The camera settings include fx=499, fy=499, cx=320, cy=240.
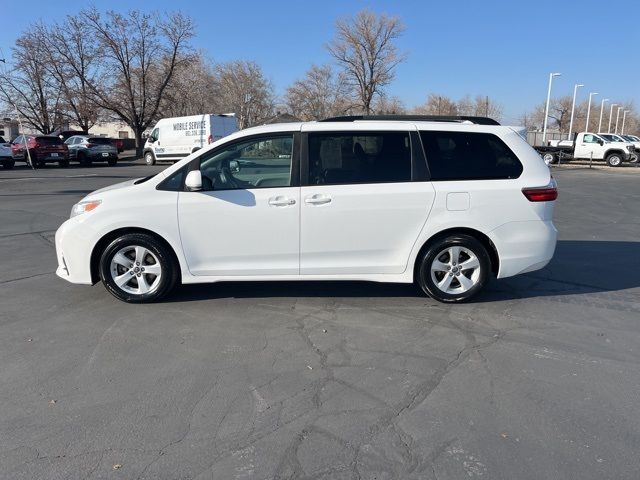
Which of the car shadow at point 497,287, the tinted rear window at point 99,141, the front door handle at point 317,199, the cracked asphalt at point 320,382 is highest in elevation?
the tinted rear window at point 99,141

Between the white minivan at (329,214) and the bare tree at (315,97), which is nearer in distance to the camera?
the white minivan at (329,214)

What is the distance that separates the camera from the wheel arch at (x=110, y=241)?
4922mm

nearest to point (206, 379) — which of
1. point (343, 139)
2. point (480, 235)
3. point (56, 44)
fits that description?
point (343, 139)

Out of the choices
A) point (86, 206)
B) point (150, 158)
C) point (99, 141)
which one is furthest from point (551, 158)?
point (86, 206)

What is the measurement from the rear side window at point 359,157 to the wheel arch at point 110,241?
5.32 feet

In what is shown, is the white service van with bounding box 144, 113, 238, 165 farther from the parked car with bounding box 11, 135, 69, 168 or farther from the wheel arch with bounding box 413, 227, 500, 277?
the wheel arch with bounding box 413, 227, 500, 277

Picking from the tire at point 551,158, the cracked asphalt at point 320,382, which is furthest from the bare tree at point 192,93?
the cracked asphalt at point 320,382

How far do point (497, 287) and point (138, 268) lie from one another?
3965mm

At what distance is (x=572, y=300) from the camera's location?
537 cm

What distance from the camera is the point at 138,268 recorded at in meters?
4.98

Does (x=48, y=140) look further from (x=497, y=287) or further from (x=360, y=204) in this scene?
(x=497, y=287)

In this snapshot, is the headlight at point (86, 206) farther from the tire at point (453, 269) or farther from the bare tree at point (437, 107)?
the bare tree at point (437, 107)

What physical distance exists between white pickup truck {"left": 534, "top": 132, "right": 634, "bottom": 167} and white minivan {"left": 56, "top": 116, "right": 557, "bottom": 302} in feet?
99.8

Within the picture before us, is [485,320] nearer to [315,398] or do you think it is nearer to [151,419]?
[315,398]
